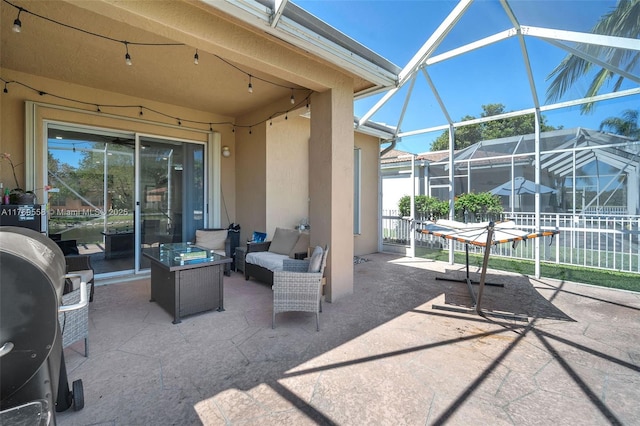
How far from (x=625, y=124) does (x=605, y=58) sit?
1.70 metres

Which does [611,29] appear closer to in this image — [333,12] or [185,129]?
[333,12]

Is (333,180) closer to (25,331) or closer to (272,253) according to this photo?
(272,253)

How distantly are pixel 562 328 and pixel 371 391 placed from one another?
2639 millimetres

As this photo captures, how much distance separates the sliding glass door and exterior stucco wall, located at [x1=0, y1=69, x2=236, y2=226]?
21cm

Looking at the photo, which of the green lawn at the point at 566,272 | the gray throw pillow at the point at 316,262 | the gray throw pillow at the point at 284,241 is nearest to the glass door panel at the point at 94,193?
the gray throw pillow at the point at 284,241

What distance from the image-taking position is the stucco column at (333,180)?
162 inches

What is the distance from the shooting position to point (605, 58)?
165 inches

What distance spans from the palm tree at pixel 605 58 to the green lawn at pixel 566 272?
3.11 metres

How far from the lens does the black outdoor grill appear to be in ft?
3.34

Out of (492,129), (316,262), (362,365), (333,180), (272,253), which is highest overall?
(492,129)

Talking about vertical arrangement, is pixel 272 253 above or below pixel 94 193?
below

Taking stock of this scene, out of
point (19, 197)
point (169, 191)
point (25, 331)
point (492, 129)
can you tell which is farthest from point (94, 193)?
point (492, 129)

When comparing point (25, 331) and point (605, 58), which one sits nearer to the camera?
point (25, 331)

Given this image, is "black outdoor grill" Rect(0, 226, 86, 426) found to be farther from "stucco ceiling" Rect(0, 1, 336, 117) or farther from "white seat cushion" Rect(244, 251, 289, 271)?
"white seat cushion" Rect(244, 251, 289, 271)
